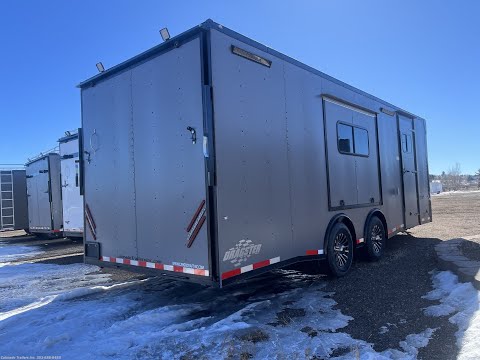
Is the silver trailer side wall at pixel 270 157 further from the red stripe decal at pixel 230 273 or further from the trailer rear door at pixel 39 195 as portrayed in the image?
the trailer rear door at pixel 39 195

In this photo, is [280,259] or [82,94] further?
[82,94]

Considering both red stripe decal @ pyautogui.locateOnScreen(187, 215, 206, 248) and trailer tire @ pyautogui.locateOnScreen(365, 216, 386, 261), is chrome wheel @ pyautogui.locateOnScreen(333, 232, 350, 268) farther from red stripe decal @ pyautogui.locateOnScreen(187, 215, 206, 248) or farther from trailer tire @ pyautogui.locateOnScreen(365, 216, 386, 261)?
red stripe decal @ pyautogui.locateOnScreen(187, 215, 206, 248)

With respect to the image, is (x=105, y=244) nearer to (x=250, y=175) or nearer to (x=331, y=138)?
(x=250, y=175)

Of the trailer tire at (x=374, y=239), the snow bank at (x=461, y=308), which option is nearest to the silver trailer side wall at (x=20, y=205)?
the trailer tire at (x=374, y=239)

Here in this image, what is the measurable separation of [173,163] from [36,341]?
2340 mm

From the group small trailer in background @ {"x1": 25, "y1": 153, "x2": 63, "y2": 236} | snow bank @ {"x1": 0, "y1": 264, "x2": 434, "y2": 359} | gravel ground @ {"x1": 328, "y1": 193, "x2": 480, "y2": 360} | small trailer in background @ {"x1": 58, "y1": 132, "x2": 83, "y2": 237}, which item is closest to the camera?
snow bank @ {"x1": 0, "y1": 264, "x2": 434, "y2": 359}

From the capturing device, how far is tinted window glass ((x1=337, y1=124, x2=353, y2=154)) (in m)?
6.46

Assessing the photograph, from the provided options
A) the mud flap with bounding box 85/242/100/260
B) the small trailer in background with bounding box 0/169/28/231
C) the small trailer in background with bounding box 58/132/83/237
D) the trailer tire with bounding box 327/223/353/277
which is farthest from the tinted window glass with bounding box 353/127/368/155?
the small trailer in background with bounding box 0/169/28/231

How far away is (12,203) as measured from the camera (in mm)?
17422

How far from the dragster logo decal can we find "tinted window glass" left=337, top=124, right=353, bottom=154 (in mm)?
2767

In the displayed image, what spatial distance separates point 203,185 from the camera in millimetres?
4180

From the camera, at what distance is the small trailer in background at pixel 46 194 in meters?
12.9

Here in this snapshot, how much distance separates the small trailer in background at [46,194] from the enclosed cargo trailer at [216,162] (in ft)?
26.4

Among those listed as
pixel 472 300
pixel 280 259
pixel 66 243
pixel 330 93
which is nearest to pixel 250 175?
pixel 280 259
